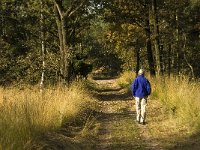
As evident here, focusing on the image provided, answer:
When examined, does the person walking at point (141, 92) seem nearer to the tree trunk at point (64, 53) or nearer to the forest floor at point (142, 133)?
the forest floor at point (142, 133)

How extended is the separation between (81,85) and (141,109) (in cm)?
1036

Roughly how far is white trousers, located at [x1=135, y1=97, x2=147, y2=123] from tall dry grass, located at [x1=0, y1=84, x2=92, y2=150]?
7.14 ft

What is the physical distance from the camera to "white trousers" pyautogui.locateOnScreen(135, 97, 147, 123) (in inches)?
620

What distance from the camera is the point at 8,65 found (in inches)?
965

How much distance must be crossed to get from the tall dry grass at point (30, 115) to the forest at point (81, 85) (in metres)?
0.03

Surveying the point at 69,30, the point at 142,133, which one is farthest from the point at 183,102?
the point at 69,30

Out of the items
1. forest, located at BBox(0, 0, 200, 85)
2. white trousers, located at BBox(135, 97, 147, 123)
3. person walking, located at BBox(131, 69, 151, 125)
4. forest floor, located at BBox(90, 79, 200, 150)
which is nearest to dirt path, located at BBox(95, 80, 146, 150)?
forest floor, located at BBox(90, 79, 200, 150)

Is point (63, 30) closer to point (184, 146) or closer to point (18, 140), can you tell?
point (184, 146)

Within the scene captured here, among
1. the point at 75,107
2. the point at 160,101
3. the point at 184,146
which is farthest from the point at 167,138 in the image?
the point at 160,101

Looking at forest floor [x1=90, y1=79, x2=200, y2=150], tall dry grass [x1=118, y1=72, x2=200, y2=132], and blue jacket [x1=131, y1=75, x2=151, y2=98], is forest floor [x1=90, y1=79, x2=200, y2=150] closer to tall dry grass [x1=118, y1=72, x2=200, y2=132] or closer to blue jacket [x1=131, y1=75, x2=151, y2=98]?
tall dry grass [x1=118, y1=72, x2=200, y2=132]

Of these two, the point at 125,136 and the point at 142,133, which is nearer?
the point at 125,136

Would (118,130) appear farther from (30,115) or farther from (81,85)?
(81,85)

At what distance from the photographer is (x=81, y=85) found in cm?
2597

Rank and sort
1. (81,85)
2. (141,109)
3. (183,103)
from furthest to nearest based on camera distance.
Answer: (81,85) → (141,109) → (183,103)
